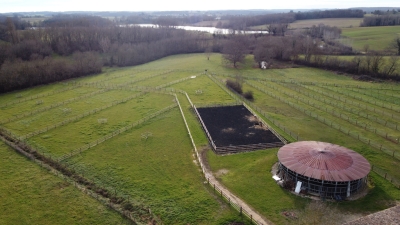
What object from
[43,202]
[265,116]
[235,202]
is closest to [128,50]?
[265,116]

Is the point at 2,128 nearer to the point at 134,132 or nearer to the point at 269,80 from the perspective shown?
the point at 134,132

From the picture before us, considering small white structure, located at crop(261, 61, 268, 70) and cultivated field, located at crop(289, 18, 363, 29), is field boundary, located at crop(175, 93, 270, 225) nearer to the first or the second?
small white structure, located at crop(261, 61, 268, 70)

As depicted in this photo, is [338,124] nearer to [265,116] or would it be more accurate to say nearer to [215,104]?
[265,116]

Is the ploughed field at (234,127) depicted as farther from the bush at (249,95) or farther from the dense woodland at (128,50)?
the dense woodland at (128,50)

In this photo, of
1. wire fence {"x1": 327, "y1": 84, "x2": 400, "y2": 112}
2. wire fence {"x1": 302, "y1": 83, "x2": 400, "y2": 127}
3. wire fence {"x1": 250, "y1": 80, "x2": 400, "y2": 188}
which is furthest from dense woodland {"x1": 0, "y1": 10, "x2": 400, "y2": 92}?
wire fence {"x1": 250, "y1": 80, "x2": 400, "y2": 188}

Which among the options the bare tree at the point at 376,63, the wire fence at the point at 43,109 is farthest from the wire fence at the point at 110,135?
the bare tree at the point at 376,63

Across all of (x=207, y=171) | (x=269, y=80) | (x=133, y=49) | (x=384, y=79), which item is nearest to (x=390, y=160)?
(x=207, y=171)
